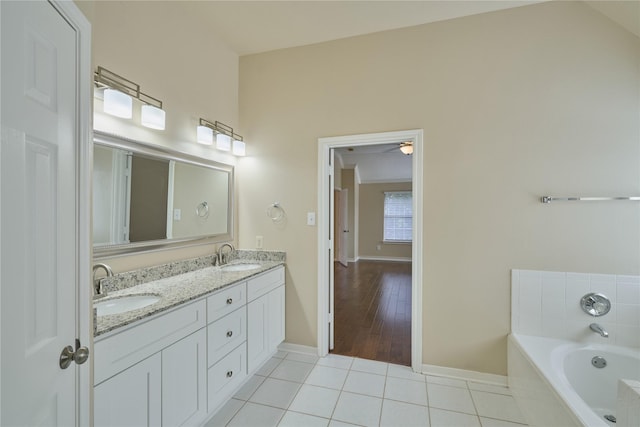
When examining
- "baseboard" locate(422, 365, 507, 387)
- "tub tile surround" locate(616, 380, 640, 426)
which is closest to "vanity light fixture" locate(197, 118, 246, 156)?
"baseboard" locate(422, 365, 507, 387)

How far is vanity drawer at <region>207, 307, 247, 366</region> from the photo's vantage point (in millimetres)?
1791

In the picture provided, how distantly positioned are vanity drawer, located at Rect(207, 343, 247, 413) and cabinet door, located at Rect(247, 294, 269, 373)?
0.08 metres

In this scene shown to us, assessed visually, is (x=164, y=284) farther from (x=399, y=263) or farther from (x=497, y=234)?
(x=399, y=263)

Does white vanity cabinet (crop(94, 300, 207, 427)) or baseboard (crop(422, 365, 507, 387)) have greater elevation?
white vanity cabinet (crop(94, 300, 207, 427))

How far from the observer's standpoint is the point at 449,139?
2.31 meters

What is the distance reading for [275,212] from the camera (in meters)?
2.80

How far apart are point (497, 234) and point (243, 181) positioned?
231 cm

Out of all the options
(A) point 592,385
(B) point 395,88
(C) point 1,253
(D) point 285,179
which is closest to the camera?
(C) point 1,253

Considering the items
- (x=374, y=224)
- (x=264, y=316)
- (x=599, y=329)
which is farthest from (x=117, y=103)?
(x=374, y=224)

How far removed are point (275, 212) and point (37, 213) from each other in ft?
6.68

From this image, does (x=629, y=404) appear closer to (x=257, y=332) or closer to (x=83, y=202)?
(x=83, y=202)

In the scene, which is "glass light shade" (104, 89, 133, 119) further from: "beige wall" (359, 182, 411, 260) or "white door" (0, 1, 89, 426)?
"beige wall" (359, 182, 411, 260)

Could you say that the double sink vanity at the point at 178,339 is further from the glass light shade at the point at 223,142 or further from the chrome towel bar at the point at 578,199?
the chrome towel bar at the point at 578,199

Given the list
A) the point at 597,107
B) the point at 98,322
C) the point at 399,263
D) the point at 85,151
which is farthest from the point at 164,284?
the point at 399,263
